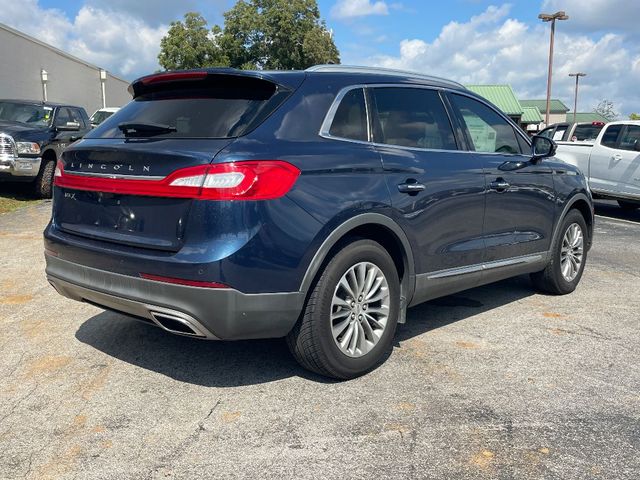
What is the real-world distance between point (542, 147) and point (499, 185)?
97 centimetres

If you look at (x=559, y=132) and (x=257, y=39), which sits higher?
(x=257, y=39)

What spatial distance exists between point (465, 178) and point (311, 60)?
125 ft

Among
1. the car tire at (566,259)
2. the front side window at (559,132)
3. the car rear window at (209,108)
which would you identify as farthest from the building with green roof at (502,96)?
the car rear window at (209,108)

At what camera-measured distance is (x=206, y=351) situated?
4344mm

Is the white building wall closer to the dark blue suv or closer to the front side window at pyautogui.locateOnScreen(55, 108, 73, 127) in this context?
the front side window at pyautogui.locateOnScreen(55, 108, 73, 127)

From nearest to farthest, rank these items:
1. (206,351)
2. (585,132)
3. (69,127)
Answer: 1. (206,351)
2. (69,127)
3. (585,132)

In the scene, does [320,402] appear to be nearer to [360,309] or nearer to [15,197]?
[360,309]

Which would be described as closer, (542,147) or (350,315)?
(350,315)

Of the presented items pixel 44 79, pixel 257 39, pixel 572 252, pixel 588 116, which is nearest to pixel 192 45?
pixel 257 39

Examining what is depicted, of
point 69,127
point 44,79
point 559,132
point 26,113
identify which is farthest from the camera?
point 44,79

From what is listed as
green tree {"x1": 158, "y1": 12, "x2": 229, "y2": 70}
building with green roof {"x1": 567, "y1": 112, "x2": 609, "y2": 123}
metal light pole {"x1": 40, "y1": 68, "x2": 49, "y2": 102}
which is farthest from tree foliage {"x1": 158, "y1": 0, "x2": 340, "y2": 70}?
building with green roof {"x1": 567, "y1": 112, "x2": 609, "y2": 123}

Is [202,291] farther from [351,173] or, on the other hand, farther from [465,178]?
[465,178]

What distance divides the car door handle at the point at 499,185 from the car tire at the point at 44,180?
9.32m

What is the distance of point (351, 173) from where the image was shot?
3738 mm
